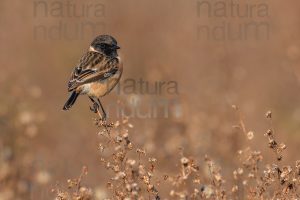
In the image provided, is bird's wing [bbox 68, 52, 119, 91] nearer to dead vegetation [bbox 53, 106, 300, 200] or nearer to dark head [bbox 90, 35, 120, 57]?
dark head [bbox 90, 35, 120, 57]

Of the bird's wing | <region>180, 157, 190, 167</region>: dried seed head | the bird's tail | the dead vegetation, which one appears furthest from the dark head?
<region>180, 157, 190, 167</region>: dried seed head

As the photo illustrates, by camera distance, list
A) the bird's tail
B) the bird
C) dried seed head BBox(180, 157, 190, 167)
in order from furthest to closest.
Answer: the bird, the bird's tail, dried seed head BBox(180, 157, 190, 167)

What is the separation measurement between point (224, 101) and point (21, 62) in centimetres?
431

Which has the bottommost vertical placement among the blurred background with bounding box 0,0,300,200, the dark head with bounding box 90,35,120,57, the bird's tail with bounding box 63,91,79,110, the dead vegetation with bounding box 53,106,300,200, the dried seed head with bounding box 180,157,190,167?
the blurred background with bounding box 0,0,300,200

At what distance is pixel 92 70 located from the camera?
8328 millimetres

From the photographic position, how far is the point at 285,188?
5.29 meters

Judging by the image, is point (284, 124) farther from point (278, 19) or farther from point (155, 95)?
point (278, 19)

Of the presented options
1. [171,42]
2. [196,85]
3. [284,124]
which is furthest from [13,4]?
[284,124]

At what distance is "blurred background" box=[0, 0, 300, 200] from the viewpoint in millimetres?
8266

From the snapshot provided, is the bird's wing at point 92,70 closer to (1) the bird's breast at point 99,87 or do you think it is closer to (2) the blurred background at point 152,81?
(1) the bird's breast at point 99,87

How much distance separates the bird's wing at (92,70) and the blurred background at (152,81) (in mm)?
407

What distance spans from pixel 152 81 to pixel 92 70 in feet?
7.50

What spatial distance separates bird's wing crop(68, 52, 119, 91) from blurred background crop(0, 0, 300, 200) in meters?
0.41

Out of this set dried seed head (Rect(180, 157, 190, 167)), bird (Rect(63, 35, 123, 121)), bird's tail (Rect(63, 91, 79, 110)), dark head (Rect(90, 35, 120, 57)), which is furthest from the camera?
dark head (Rect(90, 35, 120, 57))
